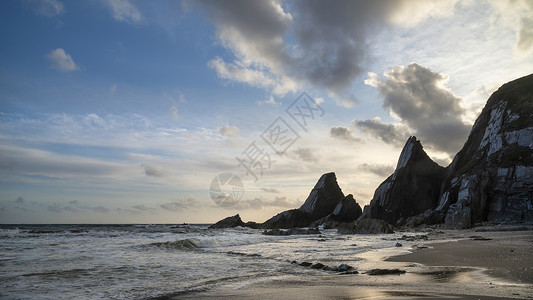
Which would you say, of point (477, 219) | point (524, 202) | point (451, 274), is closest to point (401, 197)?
point (477, 219)

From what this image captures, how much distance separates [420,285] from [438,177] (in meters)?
83.9

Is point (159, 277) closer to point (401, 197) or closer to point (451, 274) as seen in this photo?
point (451, 274)

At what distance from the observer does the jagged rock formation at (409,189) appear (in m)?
75.2

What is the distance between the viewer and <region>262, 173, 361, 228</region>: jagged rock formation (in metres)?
86.8

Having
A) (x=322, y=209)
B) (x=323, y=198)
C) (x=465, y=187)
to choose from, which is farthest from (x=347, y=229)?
(x=323, y=198)

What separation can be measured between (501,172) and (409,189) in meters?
26.6

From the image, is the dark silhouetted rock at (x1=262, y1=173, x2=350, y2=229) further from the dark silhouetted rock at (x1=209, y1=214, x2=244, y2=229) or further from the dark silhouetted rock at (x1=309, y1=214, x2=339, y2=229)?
the dark silhouetted rock at (x1=209, y1=214, x2=244, y2=229)

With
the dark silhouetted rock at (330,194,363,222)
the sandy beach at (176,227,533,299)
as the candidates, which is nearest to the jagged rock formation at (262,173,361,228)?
the dark silhouetted rock at (330,194,363,222)

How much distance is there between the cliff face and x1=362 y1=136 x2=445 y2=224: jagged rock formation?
14.8 meters

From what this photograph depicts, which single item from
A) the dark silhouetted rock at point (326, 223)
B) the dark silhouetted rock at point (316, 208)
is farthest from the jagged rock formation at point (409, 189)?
the dark silhouetted rock at point (316, 208)

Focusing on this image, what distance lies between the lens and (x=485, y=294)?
5758 mm

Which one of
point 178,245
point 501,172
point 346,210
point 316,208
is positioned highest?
point 501,172

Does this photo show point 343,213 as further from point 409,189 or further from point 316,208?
point 409,189

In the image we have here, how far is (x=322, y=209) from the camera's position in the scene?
94.8 meters
